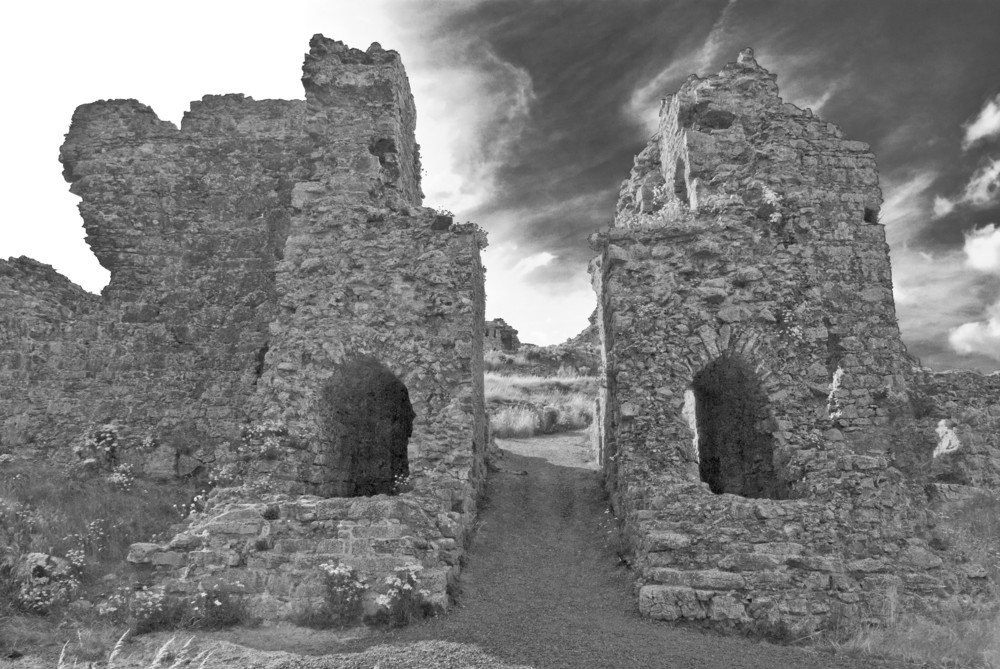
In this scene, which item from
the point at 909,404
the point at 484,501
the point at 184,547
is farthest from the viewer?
the point at 484,501

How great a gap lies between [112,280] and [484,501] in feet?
28.2

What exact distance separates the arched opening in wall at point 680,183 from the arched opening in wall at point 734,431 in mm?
3185

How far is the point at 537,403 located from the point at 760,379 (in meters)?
12.4

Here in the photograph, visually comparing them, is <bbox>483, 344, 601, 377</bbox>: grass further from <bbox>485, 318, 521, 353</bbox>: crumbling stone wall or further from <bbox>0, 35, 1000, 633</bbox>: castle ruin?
<bbox>0, 35, 1000, 633</bbox>: castle ruin

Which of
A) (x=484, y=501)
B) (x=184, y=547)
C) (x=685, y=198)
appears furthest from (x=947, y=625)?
(x=184, y=547)

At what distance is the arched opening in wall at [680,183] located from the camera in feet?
38.0

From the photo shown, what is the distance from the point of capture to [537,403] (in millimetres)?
21531

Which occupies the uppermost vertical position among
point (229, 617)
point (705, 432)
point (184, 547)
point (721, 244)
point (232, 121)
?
point (232, 121)

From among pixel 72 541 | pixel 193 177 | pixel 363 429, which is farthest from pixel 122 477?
pixel 193 177

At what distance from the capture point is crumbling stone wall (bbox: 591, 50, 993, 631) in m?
8.03

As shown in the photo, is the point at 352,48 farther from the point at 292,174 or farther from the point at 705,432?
the point at 705,432

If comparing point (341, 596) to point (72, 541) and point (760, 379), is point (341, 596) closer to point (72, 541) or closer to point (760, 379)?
point (72, 541)

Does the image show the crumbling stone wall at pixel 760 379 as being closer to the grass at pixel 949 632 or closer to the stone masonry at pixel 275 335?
the grass at pixel 949 632

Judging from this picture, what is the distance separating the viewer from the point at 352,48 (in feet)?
39.7
